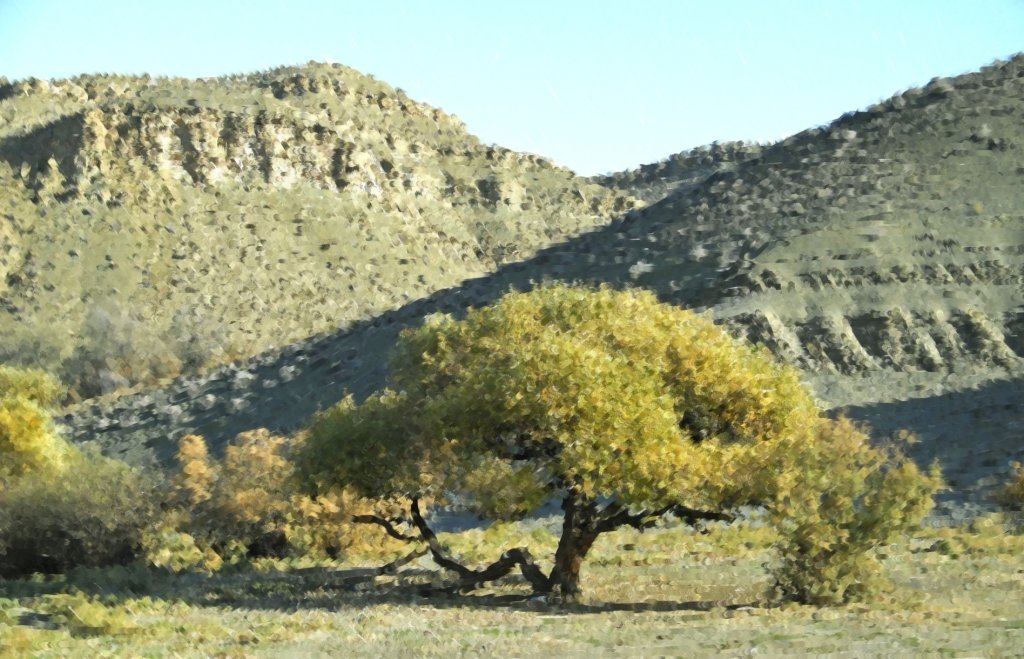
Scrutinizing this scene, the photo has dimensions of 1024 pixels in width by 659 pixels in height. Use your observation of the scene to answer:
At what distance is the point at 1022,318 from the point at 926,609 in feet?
106

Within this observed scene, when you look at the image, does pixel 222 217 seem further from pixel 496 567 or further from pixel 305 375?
pixel 496 567

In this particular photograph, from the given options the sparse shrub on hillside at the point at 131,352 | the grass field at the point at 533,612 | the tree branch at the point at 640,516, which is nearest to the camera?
the grass field at the point at 533,612

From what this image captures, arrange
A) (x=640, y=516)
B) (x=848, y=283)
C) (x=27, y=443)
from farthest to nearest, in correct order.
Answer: (x=848, y=283), (x=27, y=443), (x=640, y=516)

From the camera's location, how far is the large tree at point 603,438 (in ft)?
73.4

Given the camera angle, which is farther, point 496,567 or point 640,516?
point 496,567

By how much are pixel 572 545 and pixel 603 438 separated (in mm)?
3376

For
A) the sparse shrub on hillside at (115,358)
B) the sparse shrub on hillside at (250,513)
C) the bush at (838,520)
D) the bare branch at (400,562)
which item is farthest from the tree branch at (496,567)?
the sparse shrub on hillside at (115,358)

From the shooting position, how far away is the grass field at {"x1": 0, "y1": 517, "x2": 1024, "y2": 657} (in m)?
18.1

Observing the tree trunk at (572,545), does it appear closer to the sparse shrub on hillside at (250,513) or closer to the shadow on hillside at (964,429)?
the sparse shrub on hillside at (250,513)

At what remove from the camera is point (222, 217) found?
87.5m

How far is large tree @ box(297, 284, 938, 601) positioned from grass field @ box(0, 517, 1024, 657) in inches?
61.7

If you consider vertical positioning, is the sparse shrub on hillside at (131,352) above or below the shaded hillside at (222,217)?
below

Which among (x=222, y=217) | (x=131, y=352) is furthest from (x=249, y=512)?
(x=222, y=217)

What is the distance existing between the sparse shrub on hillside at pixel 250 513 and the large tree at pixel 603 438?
616cm
